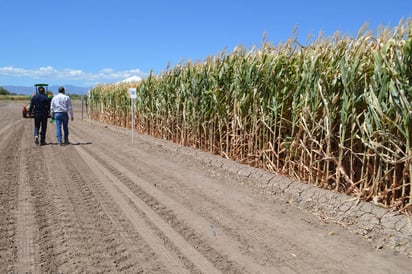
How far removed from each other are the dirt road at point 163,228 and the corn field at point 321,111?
0.88 m

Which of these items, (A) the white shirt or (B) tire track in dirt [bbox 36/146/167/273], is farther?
(A) the white shirt

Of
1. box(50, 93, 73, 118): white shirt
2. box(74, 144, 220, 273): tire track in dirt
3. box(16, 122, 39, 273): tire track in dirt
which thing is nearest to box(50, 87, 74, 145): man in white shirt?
box(50, 93, 73, 118): white shirt

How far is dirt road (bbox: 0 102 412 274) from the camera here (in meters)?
3.68

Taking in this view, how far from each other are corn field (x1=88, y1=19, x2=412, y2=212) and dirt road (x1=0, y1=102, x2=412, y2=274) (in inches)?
34.6

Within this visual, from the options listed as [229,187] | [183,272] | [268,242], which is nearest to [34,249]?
[183,272]

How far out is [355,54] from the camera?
5750 millimetres

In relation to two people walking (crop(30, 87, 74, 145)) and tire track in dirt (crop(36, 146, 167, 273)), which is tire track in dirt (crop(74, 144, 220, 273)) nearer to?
tire track in dirt (crop(36, 146, 167, 273))

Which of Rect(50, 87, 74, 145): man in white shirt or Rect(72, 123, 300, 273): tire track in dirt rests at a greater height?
Rect(50, 87, 74, 145): man in white shirt

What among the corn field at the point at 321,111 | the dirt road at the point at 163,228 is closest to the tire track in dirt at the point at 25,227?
the dirt road at the point at 163,228

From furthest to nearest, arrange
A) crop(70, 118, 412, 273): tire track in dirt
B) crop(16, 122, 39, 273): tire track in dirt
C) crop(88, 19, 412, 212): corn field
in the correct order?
crop(88, 19, 412, 212): corn field → crop(70, 118, 412, 273): tire track in dirt → crop(16, 122, 39, 273): tire track in dirt

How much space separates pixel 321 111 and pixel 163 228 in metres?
3.55

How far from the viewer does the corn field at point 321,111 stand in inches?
197

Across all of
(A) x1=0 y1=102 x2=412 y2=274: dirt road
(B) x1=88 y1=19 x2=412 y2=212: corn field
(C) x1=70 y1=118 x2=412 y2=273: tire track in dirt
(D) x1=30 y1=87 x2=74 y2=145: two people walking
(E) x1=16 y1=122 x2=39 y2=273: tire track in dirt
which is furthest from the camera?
(D) x1=30 y1=87 x2=74 y2=145: two people walking

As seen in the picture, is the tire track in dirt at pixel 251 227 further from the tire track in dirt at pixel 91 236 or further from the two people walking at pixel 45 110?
the two people walking at pixel 45 110
